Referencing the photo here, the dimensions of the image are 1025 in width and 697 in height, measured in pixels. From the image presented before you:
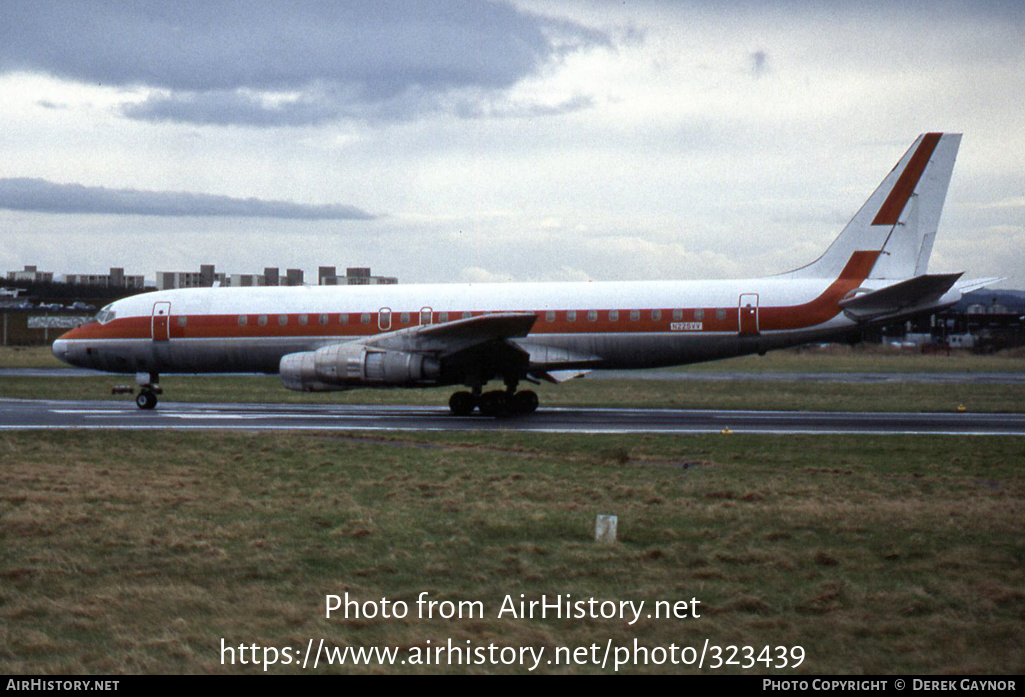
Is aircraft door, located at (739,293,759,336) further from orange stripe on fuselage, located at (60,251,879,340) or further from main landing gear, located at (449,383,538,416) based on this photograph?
main landing gear, located at (449,383,538,416)

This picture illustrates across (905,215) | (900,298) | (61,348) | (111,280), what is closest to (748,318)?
(900,298)

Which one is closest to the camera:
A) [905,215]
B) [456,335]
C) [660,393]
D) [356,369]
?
[456,335]

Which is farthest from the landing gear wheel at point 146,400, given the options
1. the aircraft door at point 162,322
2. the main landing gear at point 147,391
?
the aircraft door at point 162,322

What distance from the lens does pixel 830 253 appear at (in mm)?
26688

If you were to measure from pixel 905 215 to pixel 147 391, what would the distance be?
72.7 feet

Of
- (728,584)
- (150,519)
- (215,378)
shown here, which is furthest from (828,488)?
(215,378)

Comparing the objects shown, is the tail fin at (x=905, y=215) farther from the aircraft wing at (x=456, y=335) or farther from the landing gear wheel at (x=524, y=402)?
the aircraft wing at (x=456, y=335)

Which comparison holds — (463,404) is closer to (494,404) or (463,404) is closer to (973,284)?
(494,404)

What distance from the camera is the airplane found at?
995 inches

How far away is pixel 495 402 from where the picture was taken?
26625 mm

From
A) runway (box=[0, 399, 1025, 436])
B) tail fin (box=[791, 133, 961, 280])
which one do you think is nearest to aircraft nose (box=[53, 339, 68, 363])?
runway (box=[0, 399, 1025, 436])

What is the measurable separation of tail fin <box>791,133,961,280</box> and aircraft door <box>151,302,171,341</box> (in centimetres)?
1900

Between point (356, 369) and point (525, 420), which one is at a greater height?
point (356, 369)

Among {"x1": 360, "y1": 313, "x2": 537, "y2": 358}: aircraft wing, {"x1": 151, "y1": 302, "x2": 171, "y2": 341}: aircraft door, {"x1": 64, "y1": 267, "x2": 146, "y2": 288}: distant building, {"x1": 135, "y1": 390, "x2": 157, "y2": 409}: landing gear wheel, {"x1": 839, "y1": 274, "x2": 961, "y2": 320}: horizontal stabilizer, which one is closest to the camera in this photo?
{"x1": 839, "y1": 274, "x2": 961, "y2": 320}: horizontal stabilizer
